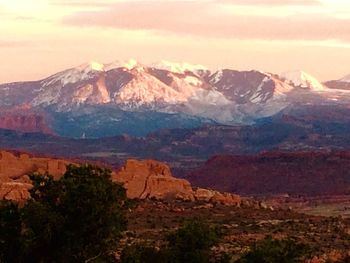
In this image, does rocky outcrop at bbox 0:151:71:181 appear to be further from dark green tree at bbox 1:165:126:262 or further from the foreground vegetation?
dark green tree at bbox 1:165:126:262

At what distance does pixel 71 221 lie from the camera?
32969 millimetres

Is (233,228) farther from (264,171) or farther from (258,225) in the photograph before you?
(264,171)

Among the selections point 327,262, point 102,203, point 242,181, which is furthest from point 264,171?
point 102,203

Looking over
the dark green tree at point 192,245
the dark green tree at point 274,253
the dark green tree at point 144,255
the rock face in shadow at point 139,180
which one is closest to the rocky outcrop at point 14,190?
the rock face in shadow at point 139,180

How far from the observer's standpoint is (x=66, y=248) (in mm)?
32750

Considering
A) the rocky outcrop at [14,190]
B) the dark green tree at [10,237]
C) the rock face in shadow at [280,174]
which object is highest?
the dark green tree at [10,237]

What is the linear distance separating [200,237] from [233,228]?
23.0 metres

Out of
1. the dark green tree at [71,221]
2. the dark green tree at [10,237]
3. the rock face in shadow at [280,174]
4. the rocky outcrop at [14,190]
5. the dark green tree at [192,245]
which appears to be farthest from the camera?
the rock face in shadow at [280,174]

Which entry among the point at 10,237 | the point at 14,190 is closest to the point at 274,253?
the point at 10,237

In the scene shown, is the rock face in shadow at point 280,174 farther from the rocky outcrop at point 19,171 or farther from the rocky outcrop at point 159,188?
the rocky outcrop at point 19,171

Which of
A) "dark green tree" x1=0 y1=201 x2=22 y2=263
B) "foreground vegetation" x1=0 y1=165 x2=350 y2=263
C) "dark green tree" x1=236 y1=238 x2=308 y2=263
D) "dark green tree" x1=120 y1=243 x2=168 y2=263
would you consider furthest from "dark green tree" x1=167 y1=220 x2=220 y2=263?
"dark green tree" x1=0 y1=201 x2=22 y2=263

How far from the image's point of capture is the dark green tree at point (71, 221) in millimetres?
32281

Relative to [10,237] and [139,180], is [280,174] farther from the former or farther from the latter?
[10,237]

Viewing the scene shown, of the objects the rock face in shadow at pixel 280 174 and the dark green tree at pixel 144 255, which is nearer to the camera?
the dark green tree at pixel 144 255
